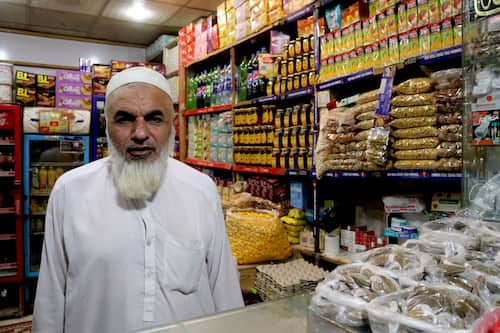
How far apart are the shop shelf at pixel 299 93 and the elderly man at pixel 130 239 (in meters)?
1.57

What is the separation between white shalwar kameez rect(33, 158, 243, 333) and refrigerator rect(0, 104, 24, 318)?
3.45 m

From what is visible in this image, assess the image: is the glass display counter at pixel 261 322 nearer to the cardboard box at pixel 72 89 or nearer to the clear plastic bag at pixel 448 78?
the clear plastic bag at pixel 448 78

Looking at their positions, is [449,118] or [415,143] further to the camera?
[415,143]

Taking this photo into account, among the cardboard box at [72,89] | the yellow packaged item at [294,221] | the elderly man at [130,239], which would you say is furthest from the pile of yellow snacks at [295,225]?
the cardboard box at [72,89]

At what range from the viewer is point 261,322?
83 cm

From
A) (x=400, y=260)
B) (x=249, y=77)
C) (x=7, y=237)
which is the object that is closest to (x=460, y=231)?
(x=400, y=260)

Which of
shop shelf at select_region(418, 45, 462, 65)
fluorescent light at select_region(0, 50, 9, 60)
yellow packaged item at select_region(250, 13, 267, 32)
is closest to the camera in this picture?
shop shelf at select_region(418, 45, 462, 65)

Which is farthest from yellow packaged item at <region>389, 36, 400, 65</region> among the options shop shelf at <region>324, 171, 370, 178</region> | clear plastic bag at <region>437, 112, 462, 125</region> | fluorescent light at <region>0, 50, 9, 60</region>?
fluorescent light at <region>0, 50, 9, 60</region>

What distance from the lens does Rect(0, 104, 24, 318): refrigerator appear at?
4598mm

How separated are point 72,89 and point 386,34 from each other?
470cm

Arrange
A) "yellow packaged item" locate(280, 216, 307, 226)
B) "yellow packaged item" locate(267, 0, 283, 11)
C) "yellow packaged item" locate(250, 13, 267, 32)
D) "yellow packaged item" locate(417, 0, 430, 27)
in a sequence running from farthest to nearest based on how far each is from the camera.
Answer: "yellow packaged item" locate(250, 13, 267, 32)
"yellow packaged item" locate(267, 0, 283, 11)
"yellow packaged item" locate(280, 216, 307, 226)
"yellow packaged item" locate(417, 0, 430, 27)

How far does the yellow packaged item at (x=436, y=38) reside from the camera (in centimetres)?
214

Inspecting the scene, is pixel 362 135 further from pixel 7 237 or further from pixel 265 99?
pixel 7 237

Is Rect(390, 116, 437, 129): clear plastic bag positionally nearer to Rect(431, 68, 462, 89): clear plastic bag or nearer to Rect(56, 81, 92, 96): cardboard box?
Rect(431, 68, 462, 89): clear plastic bag
